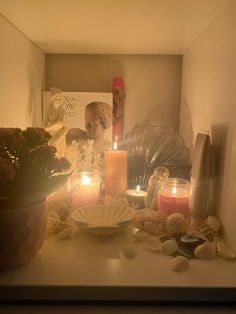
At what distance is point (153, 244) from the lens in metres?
0.49

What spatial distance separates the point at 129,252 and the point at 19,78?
54 centimetres

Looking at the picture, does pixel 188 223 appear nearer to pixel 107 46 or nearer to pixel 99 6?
pixel 99 6

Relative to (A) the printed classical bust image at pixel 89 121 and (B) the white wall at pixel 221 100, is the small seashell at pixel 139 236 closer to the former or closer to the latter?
(B) the white wall at pixel 221 100

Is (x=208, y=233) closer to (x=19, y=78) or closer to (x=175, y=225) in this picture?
(x=175, y=225)

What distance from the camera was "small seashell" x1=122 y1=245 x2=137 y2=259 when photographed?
0.46 meters

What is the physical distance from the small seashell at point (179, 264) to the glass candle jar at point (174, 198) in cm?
18

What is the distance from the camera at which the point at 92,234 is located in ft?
1.72

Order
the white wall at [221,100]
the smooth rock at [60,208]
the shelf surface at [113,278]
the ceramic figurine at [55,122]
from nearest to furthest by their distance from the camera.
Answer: the shelf surface at [113,278], the white wall at [221,100], the smooth rock at [60,208], the ceramic figurine at [55,122]

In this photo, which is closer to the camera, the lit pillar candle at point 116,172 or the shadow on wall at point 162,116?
the lit pillar candle at point 116,172

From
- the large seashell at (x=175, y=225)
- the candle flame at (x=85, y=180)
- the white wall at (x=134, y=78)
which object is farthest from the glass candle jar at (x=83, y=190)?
the white wall at (x=134, y=78)

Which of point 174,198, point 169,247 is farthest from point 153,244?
point 174,198

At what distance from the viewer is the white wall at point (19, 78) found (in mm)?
634

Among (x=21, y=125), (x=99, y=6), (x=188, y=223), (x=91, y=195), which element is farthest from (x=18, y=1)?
(x=188, y=223)

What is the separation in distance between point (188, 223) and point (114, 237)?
0.52 feet
